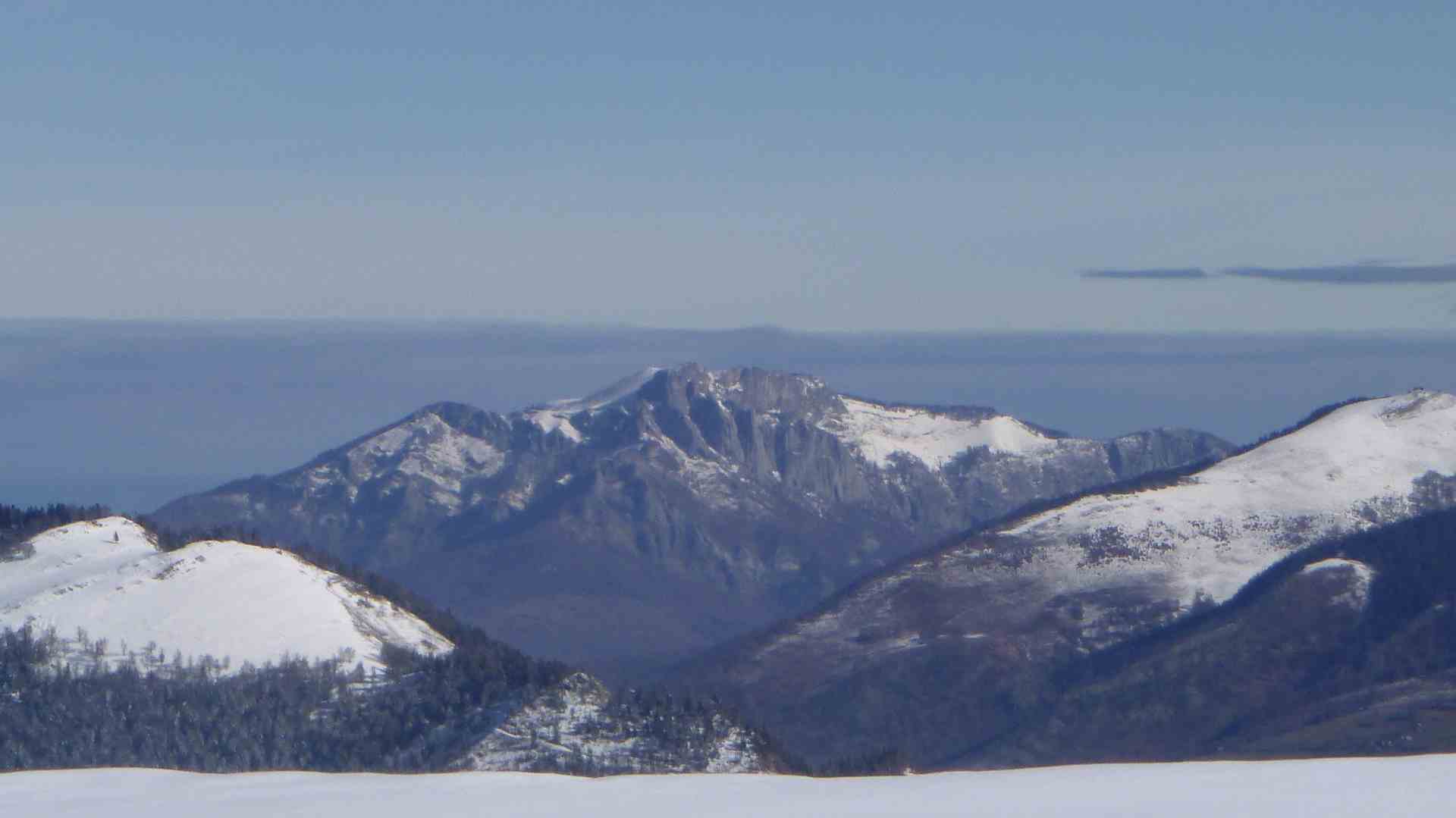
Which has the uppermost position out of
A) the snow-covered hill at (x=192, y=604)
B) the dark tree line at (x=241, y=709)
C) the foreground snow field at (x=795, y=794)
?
the foreground snow field at (x=795, y=794)

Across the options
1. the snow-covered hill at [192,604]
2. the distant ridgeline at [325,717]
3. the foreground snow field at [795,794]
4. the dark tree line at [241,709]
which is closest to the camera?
the foreground snow field at [795,794]

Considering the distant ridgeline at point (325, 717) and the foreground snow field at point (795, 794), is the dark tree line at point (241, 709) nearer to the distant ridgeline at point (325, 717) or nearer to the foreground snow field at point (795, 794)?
the distant ridgeline at point (325, 717)

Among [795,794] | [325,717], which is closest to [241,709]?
[325,717]

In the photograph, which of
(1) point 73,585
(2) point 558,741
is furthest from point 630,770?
(1) point 73,585

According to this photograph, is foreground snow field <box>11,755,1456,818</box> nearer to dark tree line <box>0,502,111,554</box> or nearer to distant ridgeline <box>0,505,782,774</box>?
distant ridgeline <box>0,505,782,774</box>

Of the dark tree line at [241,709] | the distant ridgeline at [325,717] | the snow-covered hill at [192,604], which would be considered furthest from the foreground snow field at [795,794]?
the snow-covered hill at [192,604]

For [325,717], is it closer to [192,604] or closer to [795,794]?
[192,604]
